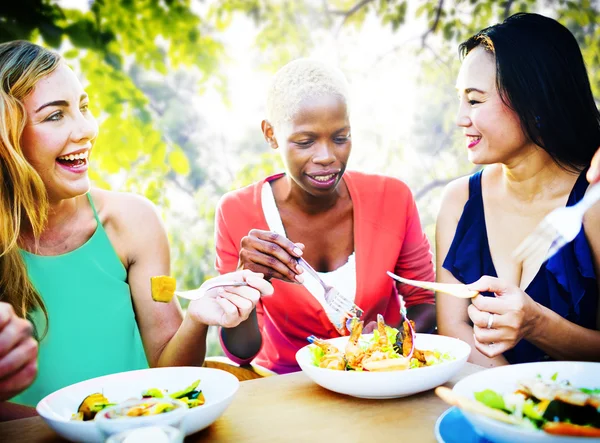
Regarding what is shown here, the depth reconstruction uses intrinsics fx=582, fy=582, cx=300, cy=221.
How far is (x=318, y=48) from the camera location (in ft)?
13.9

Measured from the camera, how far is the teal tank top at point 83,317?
1.84 meters

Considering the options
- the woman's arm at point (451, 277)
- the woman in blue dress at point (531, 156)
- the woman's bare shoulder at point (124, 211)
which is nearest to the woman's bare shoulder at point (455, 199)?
the woman's arm at point (451, 277)

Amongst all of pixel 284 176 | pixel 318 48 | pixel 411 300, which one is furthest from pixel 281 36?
pixel 411 300

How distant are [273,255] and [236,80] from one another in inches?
90.7

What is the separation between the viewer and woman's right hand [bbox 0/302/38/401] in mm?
1074

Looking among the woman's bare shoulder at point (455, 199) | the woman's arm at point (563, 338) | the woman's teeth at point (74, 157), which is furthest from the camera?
the woman's bare shoulder at point (455, 199)

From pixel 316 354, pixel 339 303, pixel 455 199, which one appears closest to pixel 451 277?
pixel 455 199

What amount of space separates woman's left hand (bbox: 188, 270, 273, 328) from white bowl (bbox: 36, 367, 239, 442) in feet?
0.59

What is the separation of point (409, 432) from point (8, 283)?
1.26 metres

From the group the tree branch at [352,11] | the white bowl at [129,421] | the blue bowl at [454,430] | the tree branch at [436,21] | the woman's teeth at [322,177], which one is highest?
the tree branch at [352,11]

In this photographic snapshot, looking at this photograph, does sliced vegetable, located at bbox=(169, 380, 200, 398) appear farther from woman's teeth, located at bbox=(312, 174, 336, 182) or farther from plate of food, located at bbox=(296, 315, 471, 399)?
woman's teeth, located at bbox=(312, 174, 336, 182)

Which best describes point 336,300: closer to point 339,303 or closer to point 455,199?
point 339,303

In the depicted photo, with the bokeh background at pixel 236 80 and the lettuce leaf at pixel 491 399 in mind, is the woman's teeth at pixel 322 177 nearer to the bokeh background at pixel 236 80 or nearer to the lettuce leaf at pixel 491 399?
the bokeh background at pixel 236 80

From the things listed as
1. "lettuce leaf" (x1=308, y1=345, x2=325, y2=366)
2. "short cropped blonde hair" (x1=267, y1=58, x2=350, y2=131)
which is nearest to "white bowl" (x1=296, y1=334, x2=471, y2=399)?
"lettuce leaf" (x1=308, y1=345, x2=325, y2=366)
